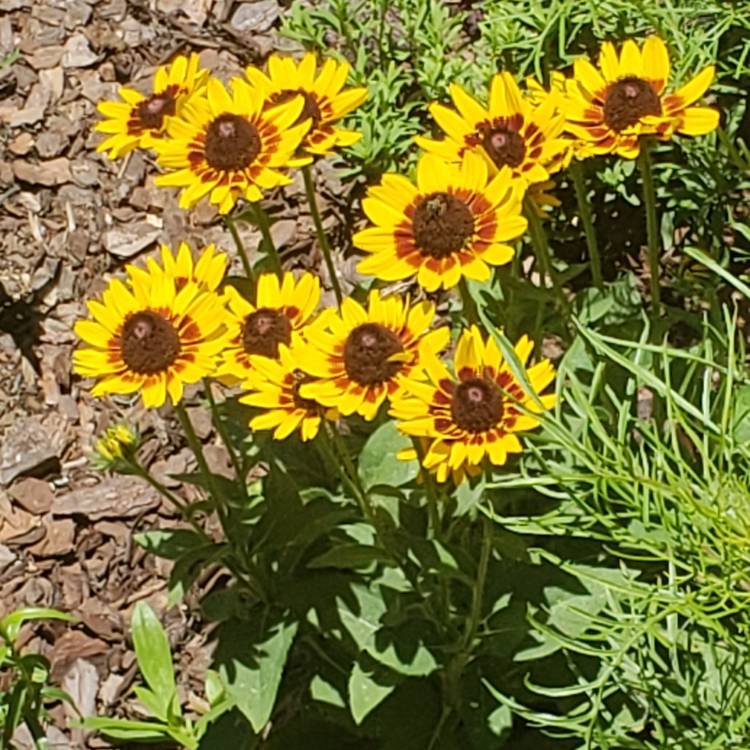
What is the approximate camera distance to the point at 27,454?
8.57 ft

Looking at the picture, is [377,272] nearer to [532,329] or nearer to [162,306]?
[162,306]

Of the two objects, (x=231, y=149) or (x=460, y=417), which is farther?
(x=231, y=149)

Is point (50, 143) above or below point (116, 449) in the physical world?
above

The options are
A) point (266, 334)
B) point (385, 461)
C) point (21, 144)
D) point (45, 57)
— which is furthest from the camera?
point (45, 57)

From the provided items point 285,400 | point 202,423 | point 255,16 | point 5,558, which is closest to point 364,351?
point 285,400

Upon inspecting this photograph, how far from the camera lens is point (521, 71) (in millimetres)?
2535

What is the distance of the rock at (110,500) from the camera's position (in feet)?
8.38

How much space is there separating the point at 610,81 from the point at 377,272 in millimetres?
449

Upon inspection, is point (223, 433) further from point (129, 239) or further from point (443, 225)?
point (129, 239)

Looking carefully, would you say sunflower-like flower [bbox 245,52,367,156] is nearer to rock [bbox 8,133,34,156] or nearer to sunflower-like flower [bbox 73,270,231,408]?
sunflower-like flower [bbox 73,270,231,408]

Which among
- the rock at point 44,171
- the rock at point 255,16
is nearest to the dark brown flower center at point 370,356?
the rock at point 44,171

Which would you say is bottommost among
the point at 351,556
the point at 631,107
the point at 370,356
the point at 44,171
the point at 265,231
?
the point at 351,556

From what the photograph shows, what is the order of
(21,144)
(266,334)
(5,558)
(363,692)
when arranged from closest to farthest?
1. (266,334)
2. (363,692)
3. (5,558)
4. (21,144)

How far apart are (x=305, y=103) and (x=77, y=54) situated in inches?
58.1
